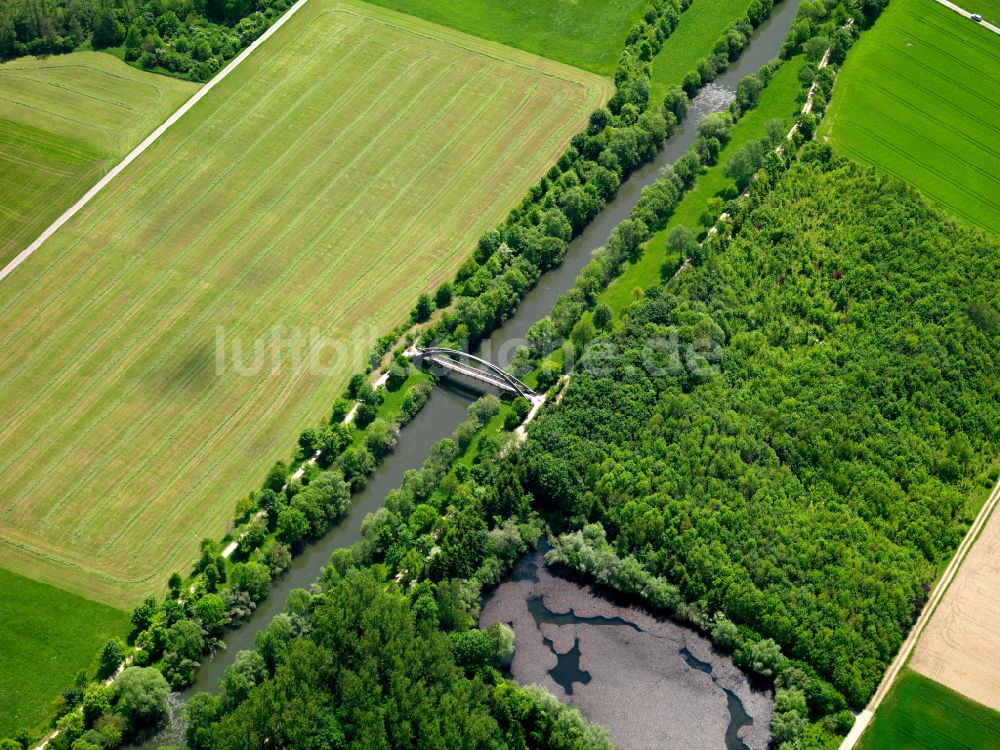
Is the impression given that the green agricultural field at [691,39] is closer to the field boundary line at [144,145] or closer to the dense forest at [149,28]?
the field boundary line at [144,145]

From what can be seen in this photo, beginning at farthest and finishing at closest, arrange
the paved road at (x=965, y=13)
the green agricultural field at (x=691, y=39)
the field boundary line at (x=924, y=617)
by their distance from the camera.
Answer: the paved road at (x=965, y=13) → the green agricultural field at (x=691, y=39) → the field boundary line at (x=924, y=617)

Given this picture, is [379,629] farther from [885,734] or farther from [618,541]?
[885,734]

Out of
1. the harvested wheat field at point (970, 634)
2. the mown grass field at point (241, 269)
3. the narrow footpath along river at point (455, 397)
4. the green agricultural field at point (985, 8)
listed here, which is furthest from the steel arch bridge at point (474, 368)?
the green agricultural field at point (985, 8)

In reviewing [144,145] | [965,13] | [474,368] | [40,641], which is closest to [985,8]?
[965,13]

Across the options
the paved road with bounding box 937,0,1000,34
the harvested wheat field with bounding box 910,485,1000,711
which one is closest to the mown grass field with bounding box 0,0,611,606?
the paved road with bounding box 937,0,1000,34

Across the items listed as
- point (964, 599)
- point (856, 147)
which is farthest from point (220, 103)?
point (964, 599)

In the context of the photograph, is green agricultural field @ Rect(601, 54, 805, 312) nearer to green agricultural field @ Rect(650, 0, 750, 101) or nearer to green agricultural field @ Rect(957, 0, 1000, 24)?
green agricultural field @ Rect(650, 0, 750, 101)

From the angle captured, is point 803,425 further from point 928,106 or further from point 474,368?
point 928,106
